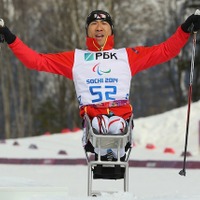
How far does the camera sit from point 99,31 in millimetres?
6562

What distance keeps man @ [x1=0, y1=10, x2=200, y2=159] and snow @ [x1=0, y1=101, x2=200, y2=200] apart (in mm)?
726

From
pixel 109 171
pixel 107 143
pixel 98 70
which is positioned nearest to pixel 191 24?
pixel 98 70

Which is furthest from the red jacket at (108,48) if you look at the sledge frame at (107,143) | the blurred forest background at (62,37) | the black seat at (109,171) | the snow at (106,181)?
the blurred forest background at (62,37)

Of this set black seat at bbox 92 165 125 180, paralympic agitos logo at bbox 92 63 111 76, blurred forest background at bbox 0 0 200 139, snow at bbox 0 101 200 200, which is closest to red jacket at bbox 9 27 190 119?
paralympic agitos logo at bbox 92 63 111 76

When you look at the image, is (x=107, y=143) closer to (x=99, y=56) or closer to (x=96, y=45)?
(x=99, y=56)

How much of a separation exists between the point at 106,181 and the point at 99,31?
3.74 meters

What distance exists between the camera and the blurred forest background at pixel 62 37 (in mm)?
34469

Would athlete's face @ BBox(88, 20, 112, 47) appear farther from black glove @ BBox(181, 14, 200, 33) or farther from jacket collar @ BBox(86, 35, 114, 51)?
black glove @ BBox(181, 14, 200, 33)

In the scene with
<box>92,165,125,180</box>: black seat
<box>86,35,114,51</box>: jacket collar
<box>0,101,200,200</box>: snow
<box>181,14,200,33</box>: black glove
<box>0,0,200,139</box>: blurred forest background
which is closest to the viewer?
<box>0,101,200,200</box>: snow

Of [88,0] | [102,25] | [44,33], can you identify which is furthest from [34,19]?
[102,25]

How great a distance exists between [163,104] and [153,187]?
36.2 metres

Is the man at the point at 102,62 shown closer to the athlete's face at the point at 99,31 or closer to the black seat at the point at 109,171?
the athlete's face at the point at 99,31

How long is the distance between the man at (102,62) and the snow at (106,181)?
2.38 ft

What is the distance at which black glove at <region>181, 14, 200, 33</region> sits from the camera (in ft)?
21.3
